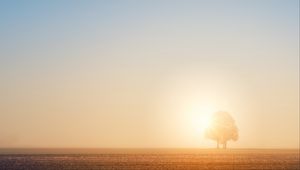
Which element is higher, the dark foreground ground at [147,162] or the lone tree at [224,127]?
the lone tree at [224,127]

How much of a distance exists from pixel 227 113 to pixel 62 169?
432ft

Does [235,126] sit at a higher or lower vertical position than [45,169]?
higher

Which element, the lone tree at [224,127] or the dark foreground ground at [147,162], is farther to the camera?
the lone tree at [224,127]

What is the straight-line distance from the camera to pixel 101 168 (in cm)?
5909

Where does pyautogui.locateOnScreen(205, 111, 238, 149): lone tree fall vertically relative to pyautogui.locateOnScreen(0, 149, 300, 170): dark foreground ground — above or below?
above

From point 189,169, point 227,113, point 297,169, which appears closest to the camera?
point 189,169

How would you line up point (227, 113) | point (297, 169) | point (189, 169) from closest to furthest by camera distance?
1. point (189, 169)
2. point (297, 169)
3. point (227, 113)

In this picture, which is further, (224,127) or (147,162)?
(224,127)

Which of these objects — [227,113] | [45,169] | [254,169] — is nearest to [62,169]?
[45,169]

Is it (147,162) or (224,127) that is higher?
(224,127)

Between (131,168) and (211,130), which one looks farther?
(211,130)

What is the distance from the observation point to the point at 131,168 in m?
59.7

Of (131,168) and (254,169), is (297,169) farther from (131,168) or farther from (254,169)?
(131,168)

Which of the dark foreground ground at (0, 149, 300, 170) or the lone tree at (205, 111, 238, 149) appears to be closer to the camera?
the dark foreground ground at (0, 149, 300, 170)
